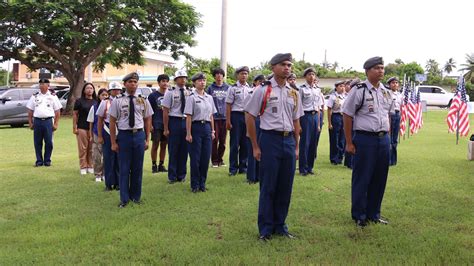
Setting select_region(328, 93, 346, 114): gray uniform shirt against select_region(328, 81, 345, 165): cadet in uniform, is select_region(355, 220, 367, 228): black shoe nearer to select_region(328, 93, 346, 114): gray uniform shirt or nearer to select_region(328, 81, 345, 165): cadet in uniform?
select_region(328, 81, 345, 165): cadet in uniform

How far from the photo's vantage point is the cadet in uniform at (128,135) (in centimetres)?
688

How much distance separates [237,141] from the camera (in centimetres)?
941

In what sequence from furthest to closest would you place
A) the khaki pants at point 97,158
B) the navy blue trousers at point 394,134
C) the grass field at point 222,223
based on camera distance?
the navy blue trousers at point 394,134, the khaki pants at point 97,158, the grass field at point 222,223

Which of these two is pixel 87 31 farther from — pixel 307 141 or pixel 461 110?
pixel 307 141

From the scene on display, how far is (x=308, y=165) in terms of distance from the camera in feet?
31.2

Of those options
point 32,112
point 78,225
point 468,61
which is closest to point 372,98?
point 78,225

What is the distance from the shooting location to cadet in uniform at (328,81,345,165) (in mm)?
10859

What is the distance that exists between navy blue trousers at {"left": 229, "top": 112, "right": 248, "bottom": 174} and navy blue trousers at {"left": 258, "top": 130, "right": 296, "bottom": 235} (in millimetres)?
4074

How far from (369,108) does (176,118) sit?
382 centimetres

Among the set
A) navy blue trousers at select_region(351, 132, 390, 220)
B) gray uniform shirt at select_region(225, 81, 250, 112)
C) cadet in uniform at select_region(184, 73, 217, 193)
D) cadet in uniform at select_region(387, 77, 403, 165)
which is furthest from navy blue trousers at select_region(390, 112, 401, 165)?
navy blue trousers at select_region(351, 132, 390, 220)

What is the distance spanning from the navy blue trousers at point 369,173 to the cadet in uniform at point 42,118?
7459 mm

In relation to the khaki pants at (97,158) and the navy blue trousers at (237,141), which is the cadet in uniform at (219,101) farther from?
the khaki pants at (97,158)

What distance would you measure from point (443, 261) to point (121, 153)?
4.30 metres

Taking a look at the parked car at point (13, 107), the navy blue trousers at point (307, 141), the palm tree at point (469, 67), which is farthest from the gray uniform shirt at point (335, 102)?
the palm tree at point (469, 67)
